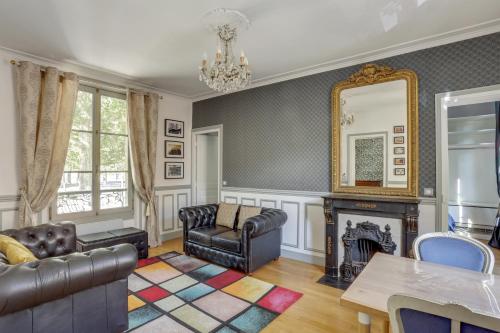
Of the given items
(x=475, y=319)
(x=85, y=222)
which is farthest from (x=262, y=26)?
(x=85, y=222)

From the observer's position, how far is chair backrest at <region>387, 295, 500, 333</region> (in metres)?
0.78

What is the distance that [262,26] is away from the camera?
9.16ft

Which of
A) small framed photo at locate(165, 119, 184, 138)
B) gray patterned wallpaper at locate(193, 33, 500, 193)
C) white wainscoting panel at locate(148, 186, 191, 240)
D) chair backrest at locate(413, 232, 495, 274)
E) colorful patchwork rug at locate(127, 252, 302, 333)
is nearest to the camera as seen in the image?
chair backrest at locate(413, 232, 495, 274)

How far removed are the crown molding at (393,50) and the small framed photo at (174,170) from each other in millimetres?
2259

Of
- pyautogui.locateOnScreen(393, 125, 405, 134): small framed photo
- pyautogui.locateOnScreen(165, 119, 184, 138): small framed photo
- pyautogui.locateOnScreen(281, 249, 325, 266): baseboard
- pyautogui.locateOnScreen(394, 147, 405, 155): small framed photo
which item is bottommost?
pyautogui.locateOnScreen(281, 249, 325, 266): baseboard

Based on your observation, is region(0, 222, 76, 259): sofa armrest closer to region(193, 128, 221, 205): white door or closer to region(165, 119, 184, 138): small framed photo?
region(165, 119, 184, 138): small framed photo

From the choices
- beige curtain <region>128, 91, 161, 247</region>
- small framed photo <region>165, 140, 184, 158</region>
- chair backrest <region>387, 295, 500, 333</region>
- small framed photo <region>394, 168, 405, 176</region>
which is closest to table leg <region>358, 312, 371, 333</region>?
chair backrest <region>387, 295, 500, 333</region>

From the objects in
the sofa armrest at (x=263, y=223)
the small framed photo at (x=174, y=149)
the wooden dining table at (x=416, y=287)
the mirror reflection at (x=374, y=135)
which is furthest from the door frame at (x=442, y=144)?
the small framed photo at (x=174, y=149)

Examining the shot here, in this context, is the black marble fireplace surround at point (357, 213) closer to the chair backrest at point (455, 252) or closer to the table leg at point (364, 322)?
the chair backrest at point (455, 252)

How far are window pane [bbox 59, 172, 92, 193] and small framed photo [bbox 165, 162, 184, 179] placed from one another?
1.39m

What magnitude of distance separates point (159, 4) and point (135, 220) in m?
3.60

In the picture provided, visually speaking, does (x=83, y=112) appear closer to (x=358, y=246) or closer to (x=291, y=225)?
(x=291, y=225)

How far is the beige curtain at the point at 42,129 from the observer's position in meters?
3.39

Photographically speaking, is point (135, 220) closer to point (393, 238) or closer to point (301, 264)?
point (301, 264)
